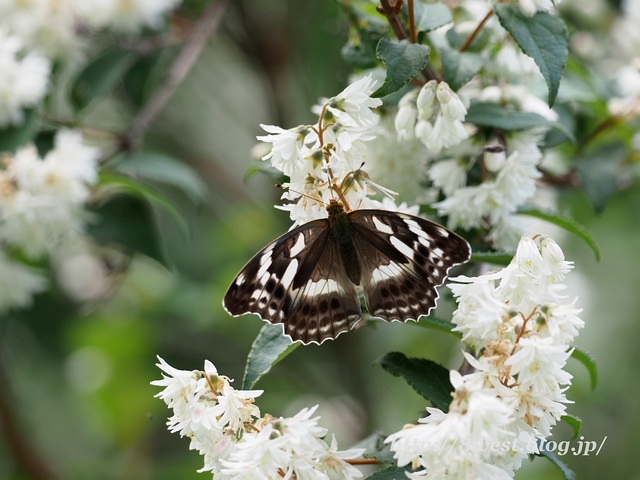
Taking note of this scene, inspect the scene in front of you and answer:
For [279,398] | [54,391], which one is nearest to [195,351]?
[279,398]

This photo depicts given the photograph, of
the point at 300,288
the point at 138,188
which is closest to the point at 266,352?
the point at 300,288

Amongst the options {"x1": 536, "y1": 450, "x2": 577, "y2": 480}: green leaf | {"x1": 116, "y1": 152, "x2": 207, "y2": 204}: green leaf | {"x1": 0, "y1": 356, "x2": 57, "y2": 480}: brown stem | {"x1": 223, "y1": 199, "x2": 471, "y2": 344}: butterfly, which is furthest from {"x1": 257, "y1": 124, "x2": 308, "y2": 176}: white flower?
{"x1": 0, "y1": 356, "x2": 57, "y2": 480}: brown stem

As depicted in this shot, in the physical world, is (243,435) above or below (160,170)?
below

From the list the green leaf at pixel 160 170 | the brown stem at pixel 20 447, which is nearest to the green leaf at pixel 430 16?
the green leaf at pixel 160 170

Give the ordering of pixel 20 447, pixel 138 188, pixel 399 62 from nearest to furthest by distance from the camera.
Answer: pixel 399 62, pixel 138 188, pixel 20 447

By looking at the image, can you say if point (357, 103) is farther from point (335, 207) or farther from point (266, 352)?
point (266, 352)

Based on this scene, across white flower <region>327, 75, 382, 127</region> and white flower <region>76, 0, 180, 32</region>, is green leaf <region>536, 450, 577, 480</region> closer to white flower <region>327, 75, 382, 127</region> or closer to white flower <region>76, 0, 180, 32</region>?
white flower <region>327, 75, 382, 127</region>

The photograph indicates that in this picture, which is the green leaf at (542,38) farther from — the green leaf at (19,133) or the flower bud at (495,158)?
the green leaf at (19,133)
